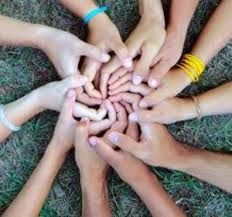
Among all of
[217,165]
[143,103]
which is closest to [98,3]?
[143,103]

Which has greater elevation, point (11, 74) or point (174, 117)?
point (11, 74)

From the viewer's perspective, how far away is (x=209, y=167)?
1.38 meters

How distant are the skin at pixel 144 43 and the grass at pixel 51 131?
112 millimetres

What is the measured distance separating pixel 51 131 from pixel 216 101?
1.50ft

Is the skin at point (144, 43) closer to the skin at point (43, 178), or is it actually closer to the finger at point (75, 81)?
the finger at point (75, 81)

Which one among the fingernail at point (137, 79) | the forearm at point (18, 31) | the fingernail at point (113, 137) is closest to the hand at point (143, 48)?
the fingernail at point (137, 79)

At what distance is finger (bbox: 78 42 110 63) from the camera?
4.24 feet

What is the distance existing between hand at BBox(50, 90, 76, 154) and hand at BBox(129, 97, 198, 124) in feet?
0.49

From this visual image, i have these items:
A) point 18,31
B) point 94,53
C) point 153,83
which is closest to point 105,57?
point 94,53

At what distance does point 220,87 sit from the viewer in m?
1.38

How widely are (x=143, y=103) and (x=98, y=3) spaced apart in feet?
1.14

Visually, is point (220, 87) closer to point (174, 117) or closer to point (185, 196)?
point (174, 117)

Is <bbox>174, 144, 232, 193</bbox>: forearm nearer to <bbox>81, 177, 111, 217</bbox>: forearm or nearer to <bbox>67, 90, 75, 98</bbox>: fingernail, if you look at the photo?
<bbox>81, 177, 111, 217</bbox>: forearm

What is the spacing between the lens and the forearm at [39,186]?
1391mm
